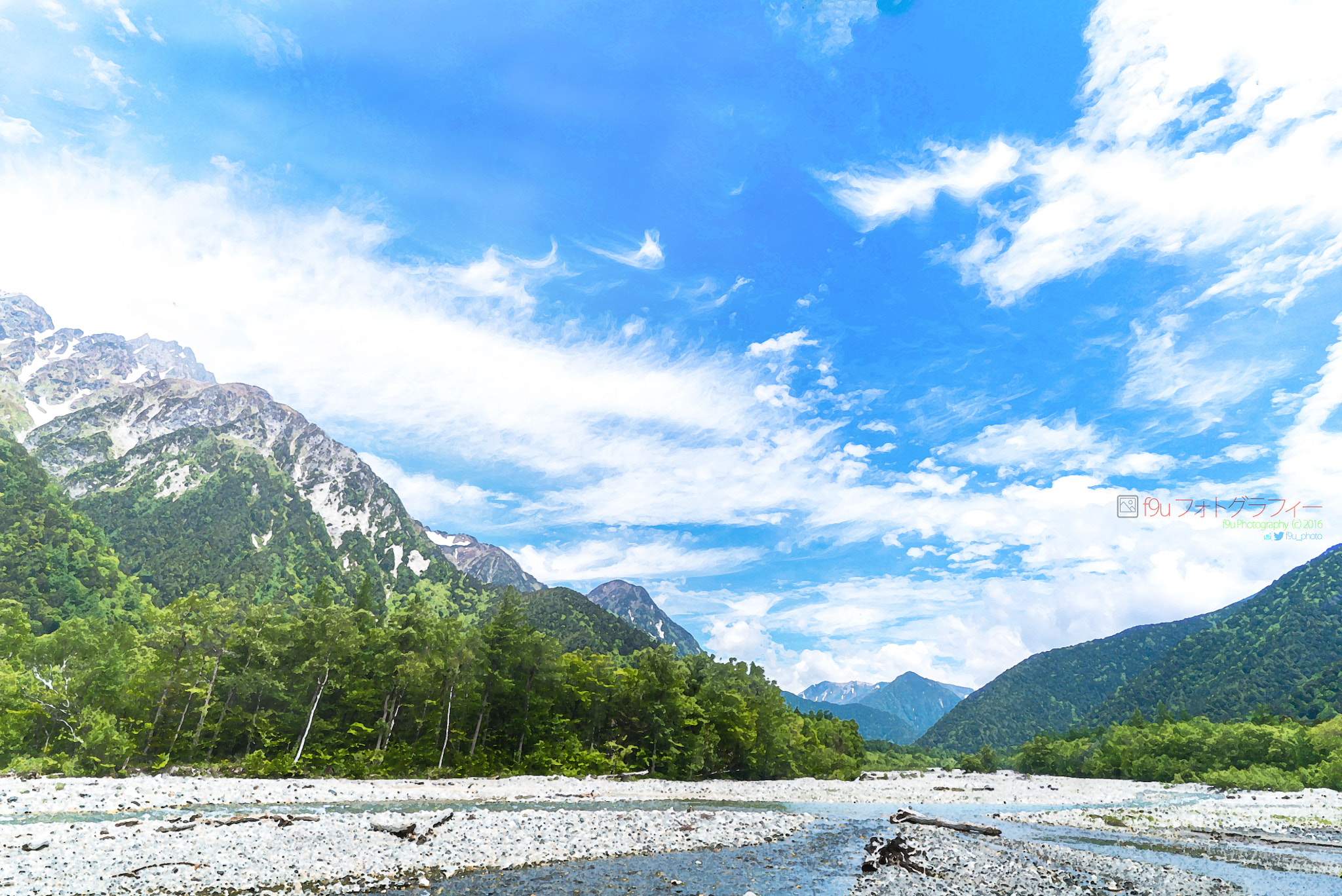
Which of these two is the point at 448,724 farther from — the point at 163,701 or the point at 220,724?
the point at 163,701

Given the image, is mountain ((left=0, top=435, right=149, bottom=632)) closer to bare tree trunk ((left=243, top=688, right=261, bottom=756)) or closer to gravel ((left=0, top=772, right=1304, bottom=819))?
bare tree trunk ((left=243, top=688, right=261, bottom=756))

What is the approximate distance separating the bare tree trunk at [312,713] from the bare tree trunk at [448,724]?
10745mm

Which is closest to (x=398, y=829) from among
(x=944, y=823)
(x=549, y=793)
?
(x=549, y=793)

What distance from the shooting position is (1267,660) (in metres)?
152

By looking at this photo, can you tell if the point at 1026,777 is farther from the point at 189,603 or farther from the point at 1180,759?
the point at 189,603

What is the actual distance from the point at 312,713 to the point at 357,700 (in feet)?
17.4

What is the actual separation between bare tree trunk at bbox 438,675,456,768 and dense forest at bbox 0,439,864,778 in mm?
317

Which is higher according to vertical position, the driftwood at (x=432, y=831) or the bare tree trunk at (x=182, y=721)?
the bare tree trunk at (x=182, y=721)

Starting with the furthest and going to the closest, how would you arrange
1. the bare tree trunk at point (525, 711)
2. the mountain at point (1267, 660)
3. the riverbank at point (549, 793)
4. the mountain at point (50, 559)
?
the mountain at point (50, 559)
the mountain at point (1267, 660)
the bare tree trunk at point (525, 711)
the riverbank at point (549, 793)

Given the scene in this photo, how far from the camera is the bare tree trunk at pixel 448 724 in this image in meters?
54.8

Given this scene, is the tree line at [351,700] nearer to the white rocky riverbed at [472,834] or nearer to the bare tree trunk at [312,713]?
the bare tree trunk at [312,713]

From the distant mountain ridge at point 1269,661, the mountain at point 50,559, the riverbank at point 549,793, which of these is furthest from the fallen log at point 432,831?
the distant mountain ridge at point 1269,661

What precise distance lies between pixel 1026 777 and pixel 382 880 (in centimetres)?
12012

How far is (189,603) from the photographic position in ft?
153
